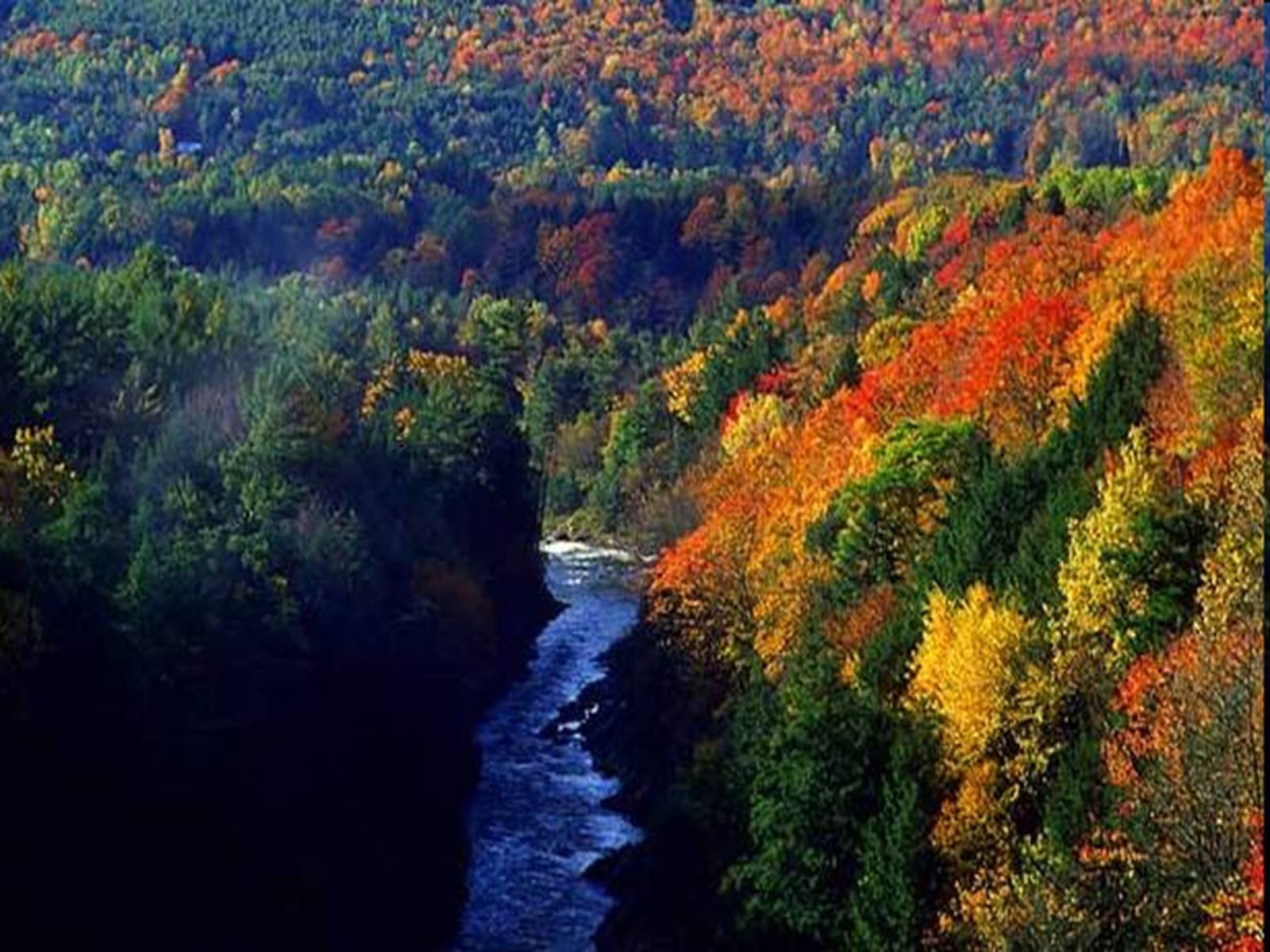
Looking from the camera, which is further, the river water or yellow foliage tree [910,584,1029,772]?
the river water

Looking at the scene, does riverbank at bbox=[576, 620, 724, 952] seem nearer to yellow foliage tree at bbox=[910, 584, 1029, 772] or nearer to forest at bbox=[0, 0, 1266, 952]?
forest at bbox=[0, 0, 1266, 952]

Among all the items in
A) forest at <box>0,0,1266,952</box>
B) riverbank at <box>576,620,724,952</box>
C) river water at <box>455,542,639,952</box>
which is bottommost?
river water at <box>455,542,639,952</box>

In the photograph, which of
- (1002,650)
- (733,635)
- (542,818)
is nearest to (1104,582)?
(1002,650)

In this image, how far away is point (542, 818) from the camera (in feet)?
255

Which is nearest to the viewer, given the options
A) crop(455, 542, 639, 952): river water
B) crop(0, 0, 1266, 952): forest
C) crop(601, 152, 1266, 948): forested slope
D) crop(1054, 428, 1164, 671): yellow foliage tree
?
crop(601, 152, 1266, 948): forested slope

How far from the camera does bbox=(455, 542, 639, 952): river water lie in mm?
66125

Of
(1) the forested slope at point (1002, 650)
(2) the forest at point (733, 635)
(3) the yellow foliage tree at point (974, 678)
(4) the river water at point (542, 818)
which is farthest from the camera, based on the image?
(4) the river water at point (542, 818)

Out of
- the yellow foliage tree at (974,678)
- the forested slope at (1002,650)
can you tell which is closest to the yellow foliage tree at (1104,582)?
the forested slope at (1002,650)

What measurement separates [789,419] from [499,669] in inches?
865

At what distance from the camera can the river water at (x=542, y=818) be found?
66125 millimetres

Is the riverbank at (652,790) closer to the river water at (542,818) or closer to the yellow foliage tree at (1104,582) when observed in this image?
the river water at (542,818)

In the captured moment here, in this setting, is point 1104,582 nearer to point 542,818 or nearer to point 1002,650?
point 1002,650

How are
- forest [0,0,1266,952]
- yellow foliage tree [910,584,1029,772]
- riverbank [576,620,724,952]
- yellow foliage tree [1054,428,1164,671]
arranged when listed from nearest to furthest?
forest [0,0,1266,952] < yellow foliage tree [1054,428,1164,671] < yellow foliage tree [910,584,1029,772] < riverbank [576,620,724,952]

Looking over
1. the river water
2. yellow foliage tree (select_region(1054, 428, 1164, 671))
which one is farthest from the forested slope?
the river water
